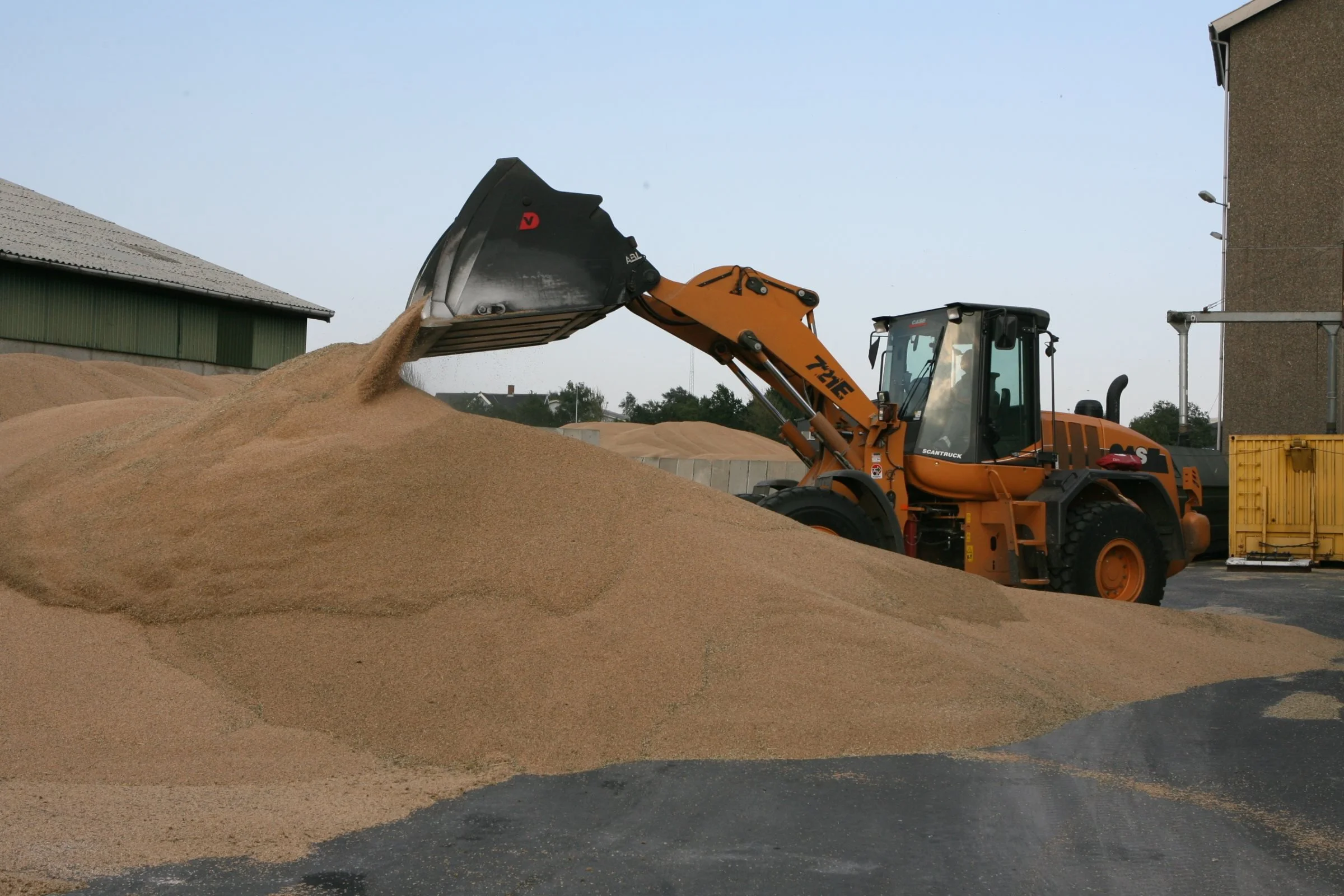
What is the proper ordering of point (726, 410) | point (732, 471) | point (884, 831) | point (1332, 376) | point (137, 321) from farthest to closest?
point (726, 410)
point (1332, 376)
point (137, 321)
point (732, 471)
point (884, 831)

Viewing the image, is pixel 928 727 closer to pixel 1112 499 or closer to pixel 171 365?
pixel 1112 499

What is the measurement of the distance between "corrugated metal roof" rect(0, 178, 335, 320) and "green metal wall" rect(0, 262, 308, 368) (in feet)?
0.81

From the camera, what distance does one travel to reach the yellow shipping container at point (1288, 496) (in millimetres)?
19484

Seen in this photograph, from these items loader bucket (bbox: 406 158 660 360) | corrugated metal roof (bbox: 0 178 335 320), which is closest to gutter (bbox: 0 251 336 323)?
corrugated metal roof (bbox: 0 178 335 320)

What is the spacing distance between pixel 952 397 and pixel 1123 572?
216 cm

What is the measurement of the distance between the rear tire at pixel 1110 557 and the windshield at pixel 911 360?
1.60 m

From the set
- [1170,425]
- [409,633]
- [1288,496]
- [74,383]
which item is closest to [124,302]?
[74,383]

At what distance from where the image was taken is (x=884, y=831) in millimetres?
4457

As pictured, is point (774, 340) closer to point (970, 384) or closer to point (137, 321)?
point (970, 384)

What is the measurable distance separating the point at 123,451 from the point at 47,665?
2.43 metres

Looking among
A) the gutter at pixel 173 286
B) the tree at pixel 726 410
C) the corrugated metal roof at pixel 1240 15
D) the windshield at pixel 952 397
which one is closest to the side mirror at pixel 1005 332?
the windshield at pixel 952 397

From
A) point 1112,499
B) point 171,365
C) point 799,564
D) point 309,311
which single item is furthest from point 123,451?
point 309,311

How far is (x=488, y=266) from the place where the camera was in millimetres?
7809

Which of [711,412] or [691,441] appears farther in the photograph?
[711,412]
